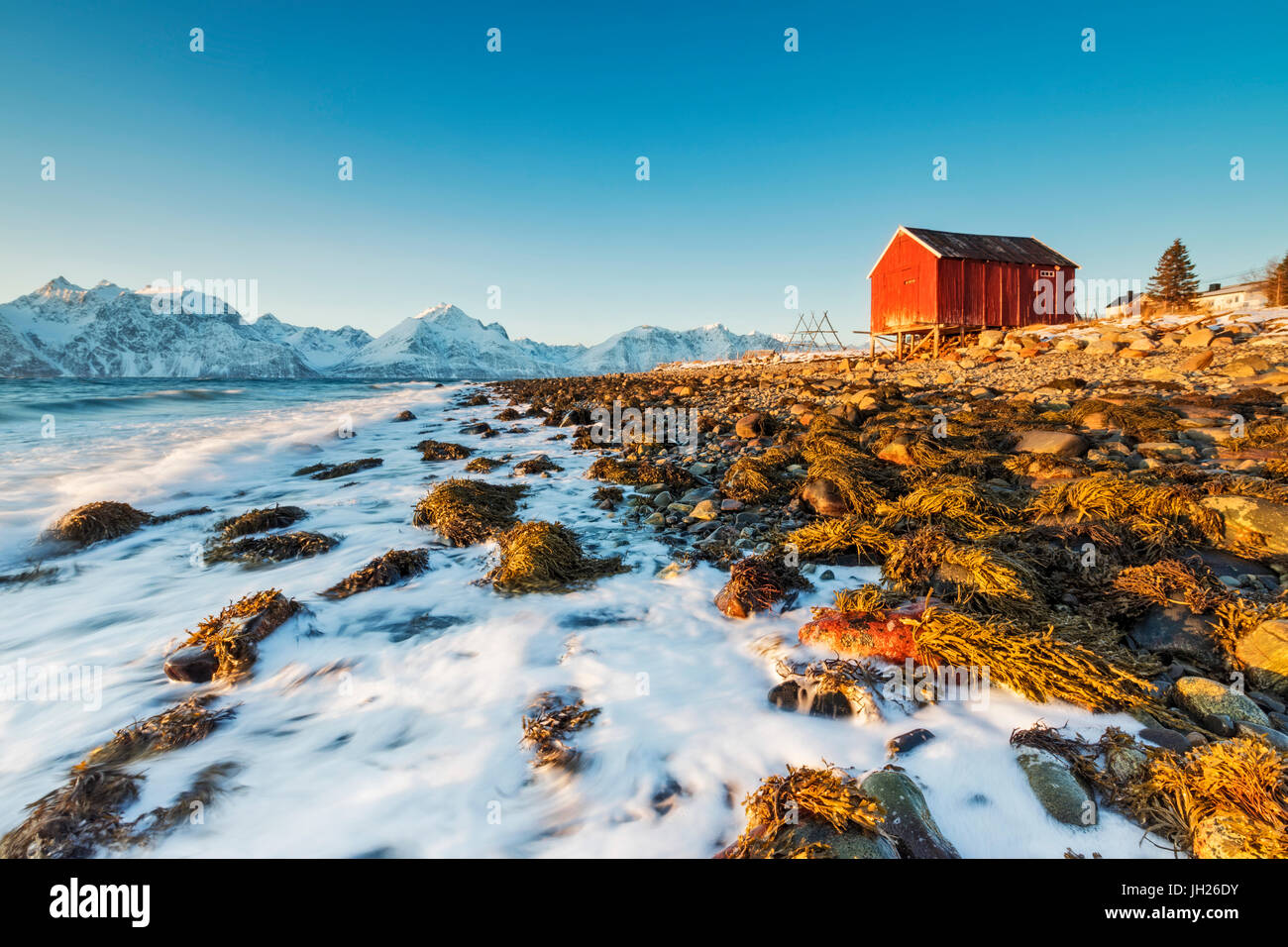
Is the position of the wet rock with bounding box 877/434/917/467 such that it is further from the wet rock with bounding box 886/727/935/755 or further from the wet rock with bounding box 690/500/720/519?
the wet rock with bounding box 886/727/935/755

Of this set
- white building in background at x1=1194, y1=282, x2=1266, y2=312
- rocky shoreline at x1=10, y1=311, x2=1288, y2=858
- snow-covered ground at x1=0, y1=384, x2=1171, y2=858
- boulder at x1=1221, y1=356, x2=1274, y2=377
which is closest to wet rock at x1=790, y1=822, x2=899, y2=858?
rocky shoreline at x1=10, y1=311, x2=1288, y2=858

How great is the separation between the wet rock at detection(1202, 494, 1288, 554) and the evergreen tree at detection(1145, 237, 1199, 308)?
216 feet

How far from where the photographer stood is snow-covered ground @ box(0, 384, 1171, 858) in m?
2.16

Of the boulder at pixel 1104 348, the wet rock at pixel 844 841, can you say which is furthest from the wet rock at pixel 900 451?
the boulder at pixel 1104 348

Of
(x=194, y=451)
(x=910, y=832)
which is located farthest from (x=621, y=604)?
(x=194, y=451)

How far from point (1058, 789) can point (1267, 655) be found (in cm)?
168

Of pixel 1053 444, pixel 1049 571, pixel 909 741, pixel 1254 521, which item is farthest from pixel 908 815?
Answer: pixel 1053 444

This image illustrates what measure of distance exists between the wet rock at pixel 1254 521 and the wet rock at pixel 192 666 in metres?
7.65

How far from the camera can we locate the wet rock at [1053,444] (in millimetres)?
6199

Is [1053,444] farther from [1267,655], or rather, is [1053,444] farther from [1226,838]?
[1226,838]

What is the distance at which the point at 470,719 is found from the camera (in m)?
2.93

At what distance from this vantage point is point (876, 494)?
5.62 metres

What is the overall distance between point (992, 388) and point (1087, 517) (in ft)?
30.4

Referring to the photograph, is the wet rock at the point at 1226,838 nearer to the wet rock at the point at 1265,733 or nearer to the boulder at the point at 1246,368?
the wet rock at the point at 1265,733
